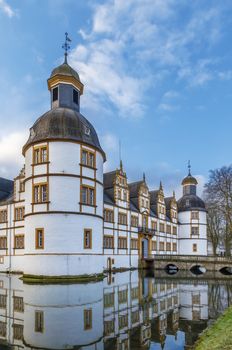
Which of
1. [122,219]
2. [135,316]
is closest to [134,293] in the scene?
[135,316]

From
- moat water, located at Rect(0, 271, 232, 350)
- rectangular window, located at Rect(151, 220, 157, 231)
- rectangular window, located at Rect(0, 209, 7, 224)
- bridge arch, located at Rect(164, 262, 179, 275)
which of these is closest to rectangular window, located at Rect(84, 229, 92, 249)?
moat water, located at Rect(0, 271, 232, 350)

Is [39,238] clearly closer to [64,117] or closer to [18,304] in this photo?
[64,117]

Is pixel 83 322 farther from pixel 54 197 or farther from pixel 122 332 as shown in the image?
pixel 54 197

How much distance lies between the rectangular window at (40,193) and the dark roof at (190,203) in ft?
117

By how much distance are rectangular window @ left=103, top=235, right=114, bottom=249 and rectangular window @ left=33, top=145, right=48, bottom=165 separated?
12.7 meters

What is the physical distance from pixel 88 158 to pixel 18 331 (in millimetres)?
19315

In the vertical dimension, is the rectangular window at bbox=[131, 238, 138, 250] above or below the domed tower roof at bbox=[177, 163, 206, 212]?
below

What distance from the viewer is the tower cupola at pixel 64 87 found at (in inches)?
1240

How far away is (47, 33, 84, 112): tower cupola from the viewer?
31.5m

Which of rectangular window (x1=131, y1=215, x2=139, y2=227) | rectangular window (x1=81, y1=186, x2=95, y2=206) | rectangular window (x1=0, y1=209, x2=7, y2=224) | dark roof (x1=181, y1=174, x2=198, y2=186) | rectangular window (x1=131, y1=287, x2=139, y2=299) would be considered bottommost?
rectangular window (x1=131, y1=287, x2=139, y2=299)

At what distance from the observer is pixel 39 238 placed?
26.2 m

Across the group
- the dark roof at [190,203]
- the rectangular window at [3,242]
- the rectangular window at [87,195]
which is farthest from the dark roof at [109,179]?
the dark roof at [190,203]

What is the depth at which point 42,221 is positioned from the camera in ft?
86.1

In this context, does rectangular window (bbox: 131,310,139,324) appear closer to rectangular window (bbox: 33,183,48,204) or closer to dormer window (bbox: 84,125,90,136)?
rectangular window (bbox: 33,183,48,204)
